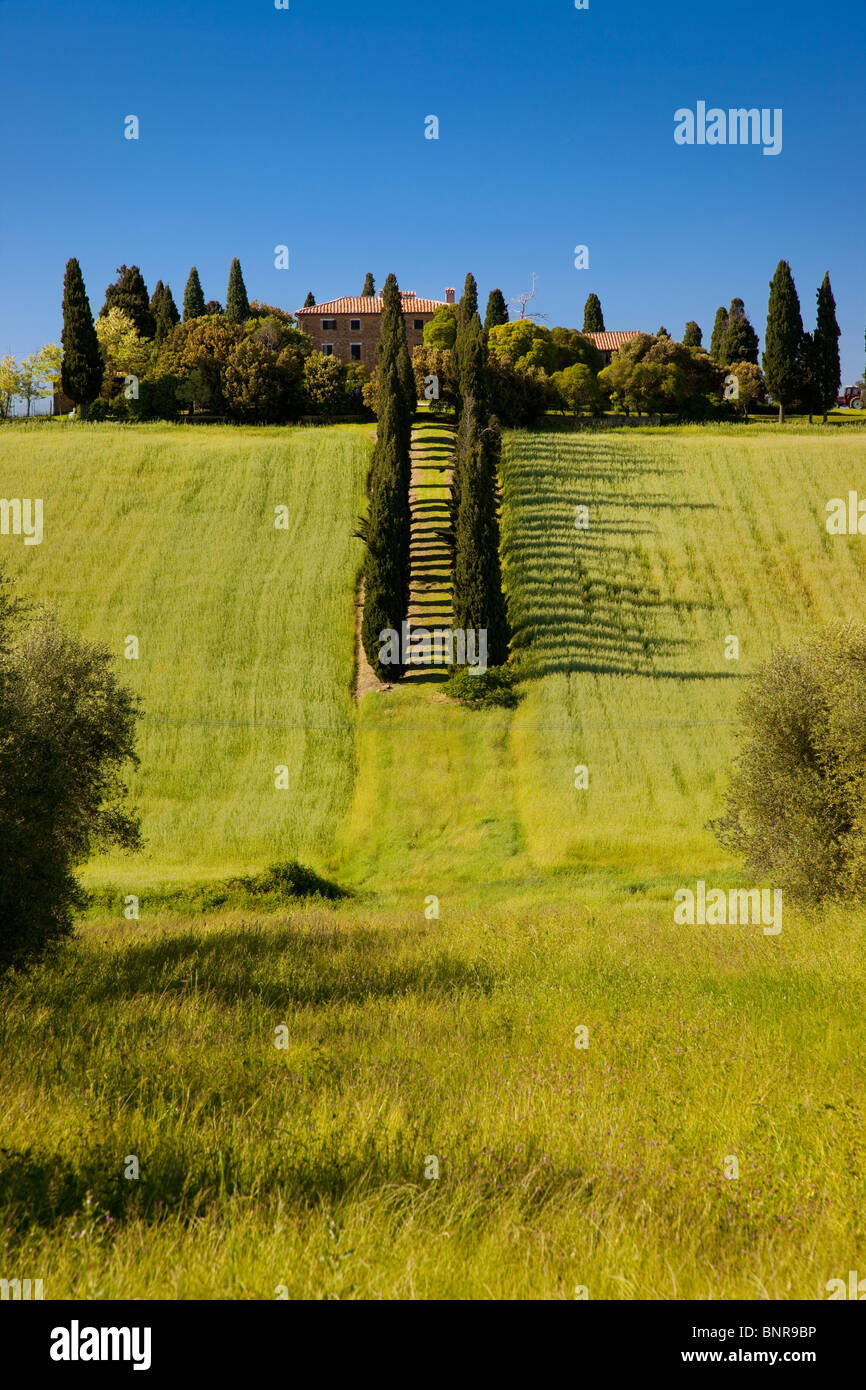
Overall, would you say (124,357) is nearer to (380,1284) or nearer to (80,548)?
(80,548)

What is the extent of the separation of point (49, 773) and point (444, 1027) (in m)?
7.83

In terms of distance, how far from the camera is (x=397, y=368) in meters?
53.6

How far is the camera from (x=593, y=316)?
124500mm

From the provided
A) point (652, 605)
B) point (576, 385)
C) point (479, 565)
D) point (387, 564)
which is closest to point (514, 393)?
point (576, 385)

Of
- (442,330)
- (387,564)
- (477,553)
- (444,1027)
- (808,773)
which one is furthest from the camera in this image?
(442,330)

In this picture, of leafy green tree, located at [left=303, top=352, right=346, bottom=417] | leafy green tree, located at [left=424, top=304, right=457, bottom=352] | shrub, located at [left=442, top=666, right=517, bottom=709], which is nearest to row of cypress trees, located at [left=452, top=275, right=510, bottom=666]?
shrub, located at [left=442, top=666, right=517, bottom=709]

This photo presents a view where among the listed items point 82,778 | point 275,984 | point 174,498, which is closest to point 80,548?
point 174,498

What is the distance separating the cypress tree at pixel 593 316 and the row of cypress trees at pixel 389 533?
83.4 metres

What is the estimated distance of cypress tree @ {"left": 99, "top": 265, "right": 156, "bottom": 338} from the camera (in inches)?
4023

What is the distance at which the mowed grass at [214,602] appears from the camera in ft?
113

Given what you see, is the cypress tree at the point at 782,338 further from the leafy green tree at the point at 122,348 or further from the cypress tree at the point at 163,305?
the cypress tree at the point at 163,305

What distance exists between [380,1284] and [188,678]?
130 ft

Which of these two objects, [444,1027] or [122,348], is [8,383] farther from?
[444,1027]

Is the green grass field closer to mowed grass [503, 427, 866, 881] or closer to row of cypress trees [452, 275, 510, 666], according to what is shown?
mowed grass [503, 427, 866, 881]
